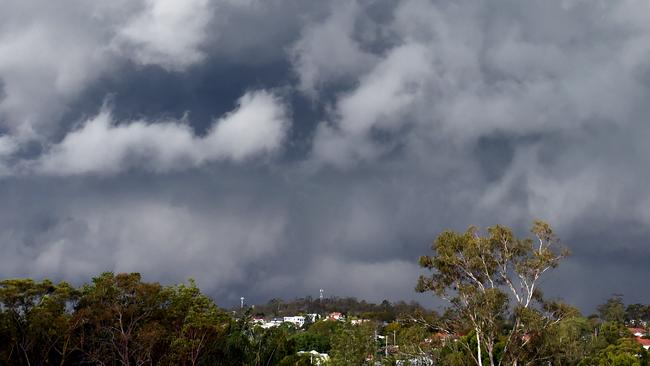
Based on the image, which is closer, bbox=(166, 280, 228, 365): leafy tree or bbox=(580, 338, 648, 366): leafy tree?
bbox=(166, 280, 228, 365): leafy tree

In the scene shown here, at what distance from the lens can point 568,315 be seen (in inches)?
1649

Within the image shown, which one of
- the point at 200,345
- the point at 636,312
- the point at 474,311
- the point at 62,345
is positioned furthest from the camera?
the point at 636,312

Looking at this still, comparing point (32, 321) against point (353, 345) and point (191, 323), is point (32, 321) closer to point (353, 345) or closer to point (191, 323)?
point (191, 323)

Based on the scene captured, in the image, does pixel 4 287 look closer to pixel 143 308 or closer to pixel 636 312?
pixel 143 308

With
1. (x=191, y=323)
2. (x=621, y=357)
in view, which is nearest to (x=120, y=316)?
(x=191, y=323)

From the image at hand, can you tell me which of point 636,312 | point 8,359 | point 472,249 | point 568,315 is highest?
point 636,312

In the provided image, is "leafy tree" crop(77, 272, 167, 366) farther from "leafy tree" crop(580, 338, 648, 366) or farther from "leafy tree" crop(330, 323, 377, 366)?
"leafy tree" crop(580, 338, 648, 366)

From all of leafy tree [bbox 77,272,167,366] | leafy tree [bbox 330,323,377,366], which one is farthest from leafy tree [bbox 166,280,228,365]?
leafy tree [bbox 330,323,377,366]

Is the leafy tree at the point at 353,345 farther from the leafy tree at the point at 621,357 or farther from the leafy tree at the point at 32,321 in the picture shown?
the leafy tree at the point at 621,357

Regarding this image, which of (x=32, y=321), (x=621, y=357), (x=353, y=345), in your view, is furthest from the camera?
(x=621, y=357)

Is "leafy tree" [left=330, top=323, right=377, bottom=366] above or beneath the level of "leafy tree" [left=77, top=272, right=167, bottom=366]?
beneath

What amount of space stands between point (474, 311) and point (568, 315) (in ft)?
20.2

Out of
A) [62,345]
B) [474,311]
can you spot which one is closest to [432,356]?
[474,311]

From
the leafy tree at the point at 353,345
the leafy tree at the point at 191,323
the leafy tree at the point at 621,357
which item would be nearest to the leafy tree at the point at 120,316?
the leafy tree at the point at 191,323
